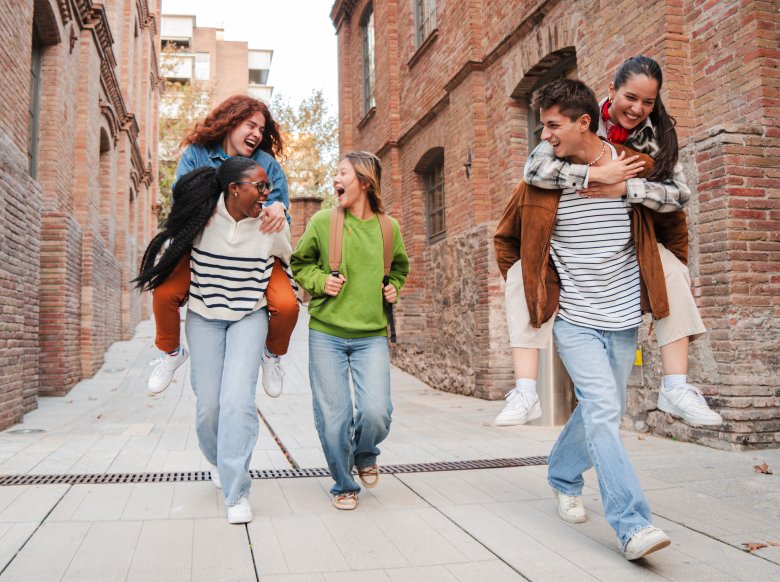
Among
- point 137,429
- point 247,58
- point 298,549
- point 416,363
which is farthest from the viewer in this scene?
point 247,58

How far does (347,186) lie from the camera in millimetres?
4000

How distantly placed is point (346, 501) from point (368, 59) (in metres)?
14.9

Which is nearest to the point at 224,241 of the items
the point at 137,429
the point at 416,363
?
the point at 137,429

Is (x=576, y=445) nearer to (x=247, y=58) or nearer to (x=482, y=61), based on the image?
(x=482, y=61)

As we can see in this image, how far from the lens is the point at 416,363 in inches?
510

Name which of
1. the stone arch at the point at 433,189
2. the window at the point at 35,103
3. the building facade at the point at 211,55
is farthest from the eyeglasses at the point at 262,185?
the building facade at the point at 211,55

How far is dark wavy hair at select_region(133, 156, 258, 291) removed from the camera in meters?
3.67

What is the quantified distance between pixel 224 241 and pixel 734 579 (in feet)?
9.04

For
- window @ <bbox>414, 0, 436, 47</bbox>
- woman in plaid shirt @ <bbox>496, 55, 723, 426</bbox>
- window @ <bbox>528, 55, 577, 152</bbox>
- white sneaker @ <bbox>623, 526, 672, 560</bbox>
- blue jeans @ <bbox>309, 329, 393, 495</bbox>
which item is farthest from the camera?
window @ <bbox>414, 0, 436, 47</bbox>

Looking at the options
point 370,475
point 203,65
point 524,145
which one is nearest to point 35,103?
point 524,145

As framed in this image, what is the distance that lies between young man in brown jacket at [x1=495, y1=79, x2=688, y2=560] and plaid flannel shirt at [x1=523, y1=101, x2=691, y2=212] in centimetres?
7

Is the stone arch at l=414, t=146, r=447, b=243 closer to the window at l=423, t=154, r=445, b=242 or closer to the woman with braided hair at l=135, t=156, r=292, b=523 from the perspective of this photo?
the window at l=423, t=154, r=445, b=242

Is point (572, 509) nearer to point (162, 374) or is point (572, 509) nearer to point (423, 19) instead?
point (162, 374)

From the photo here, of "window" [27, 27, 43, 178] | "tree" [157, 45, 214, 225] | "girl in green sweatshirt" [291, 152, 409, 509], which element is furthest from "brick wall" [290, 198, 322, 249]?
"girl in green sweatshirt" [291, 152, 409, 509]
